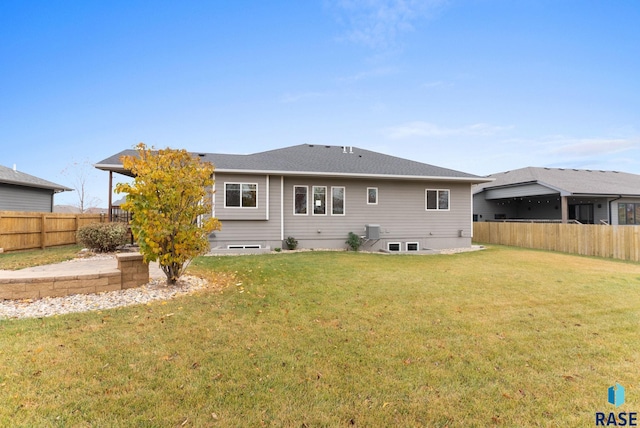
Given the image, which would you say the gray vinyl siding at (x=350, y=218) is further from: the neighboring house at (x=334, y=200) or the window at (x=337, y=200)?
the window at (x=337, y=200)

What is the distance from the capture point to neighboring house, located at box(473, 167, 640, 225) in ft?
58.8

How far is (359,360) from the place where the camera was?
10.1ft

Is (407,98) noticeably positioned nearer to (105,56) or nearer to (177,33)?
(177,33)

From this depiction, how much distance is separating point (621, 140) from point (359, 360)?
4695 cm

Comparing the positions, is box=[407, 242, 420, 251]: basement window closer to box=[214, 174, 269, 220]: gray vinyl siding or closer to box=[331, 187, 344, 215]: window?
box=[331, 187, 344, 215]: window

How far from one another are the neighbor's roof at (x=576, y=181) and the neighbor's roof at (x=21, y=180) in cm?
2870

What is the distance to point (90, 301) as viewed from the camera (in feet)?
16.2

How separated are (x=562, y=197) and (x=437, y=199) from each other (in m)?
8.49

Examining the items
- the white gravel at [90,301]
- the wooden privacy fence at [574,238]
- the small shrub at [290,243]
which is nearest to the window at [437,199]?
the wooden privacy fence at [574,238]

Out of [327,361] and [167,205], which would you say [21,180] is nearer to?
[167,205]

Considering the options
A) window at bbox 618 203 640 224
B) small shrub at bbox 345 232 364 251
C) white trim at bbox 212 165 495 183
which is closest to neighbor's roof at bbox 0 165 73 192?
white trim at bbox 212 165 495 183

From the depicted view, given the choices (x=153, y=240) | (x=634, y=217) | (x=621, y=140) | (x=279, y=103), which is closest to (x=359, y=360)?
(x=153, y=240)

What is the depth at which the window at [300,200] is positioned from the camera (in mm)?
12781

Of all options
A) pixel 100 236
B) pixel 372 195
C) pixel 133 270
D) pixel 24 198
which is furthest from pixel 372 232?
pixel 24 198
